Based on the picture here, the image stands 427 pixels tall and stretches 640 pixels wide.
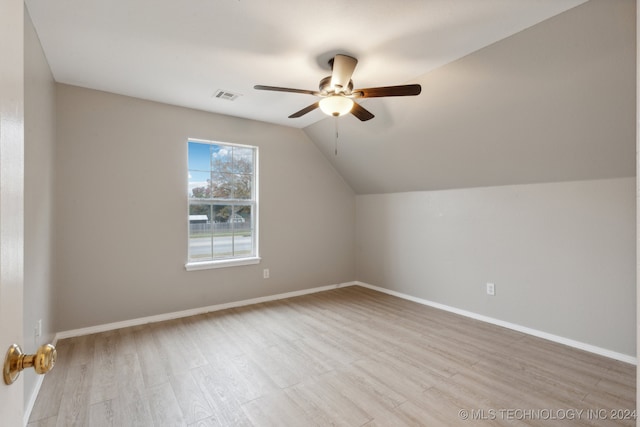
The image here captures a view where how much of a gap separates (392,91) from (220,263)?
9.19ft

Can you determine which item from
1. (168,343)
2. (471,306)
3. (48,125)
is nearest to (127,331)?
(168,343)

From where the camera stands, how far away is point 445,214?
3875 mm

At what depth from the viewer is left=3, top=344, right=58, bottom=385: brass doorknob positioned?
2.10 feet

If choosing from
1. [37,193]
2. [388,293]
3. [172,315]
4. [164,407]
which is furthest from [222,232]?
[388,293]

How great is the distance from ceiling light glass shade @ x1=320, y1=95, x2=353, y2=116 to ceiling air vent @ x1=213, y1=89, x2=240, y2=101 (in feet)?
4.19

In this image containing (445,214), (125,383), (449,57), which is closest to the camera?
(125,383)

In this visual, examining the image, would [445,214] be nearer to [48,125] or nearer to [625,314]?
[625,314]

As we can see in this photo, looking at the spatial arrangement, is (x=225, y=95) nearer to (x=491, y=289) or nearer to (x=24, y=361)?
(x=24, y=361)

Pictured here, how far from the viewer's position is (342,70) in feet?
7.64

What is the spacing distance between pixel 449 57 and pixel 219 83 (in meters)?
2.05

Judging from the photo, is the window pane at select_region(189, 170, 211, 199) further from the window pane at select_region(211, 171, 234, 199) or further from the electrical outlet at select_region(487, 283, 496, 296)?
the electrical outlet at select_region(487, 283, 496, 296)

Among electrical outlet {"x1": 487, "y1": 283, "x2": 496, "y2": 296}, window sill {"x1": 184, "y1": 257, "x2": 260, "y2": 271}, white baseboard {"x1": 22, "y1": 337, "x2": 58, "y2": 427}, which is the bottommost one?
white baseboard {"x1": 22, "y1": 337, "x2": 58, "y2": 427}

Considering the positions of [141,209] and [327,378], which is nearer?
[327,378]

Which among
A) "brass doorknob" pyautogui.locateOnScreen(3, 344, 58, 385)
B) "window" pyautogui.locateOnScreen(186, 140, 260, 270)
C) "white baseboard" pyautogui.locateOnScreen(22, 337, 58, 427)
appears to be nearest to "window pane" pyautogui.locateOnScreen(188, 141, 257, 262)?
"window" pyautogui.locateOnScreen(186, 140, 260, 270)
